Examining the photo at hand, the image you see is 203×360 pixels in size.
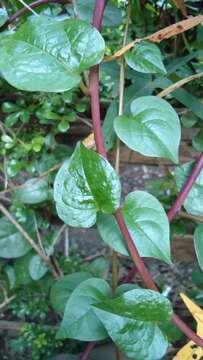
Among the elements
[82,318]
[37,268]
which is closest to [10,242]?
[37,268]

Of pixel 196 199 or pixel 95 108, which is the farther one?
pixel 196 199

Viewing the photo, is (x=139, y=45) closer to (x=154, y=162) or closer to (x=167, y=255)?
(x=167, y=255)

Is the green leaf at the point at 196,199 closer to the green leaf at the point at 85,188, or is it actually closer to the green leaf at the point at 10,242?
the green leaf at the point at 85,188

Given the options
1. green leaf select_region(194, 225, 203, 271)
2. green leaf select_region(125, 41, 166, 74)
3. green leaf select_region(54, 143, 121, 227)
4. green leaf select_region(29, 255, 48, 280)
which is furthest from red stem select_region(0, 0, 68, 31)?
green leaf select_region(29, 255, 48, 280)

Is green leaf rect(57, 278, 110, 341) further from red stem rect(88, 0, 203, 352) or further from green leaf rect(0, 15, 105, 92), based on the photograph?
green leaf rect(0, 15, 105, 92)

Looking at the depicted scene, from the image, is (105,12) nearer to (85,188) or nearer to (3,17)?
(3,17)

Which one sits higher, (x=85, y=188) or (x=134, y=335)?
(x=85, y=188)

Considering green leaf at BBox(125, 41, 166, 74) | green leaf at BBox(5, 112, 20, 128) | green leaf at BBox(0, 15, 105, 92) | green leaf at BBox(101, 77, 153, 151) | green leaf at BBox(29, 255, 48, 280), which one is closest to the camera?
green leaf at BBox(0, 15, 105, 92)
